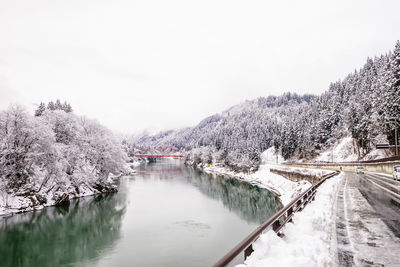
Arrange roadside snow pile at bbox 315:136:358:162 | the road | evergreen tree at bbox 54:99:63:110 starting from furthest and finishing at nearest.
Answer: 1. roadside snow pile at bbox 315:136:358:162
2. evergreen tree at bbox 54:99:63:110
3. the road

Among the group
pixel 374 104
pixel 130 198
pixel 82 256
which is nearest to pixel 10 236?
pixel 82 256

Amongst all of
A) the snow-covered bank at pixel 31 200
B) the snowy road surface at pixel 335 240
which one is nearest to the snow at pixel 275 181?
the snowy road surface at pixel 335 240

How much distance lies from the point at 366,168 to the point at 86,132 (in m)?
63.8

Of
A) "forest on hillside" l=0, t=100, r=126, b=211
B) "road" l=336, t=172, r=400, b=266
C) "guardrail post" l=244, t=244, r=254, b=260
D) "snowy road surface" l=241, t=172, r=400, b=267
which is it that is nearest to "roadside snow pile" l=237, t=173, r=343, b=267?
"snowy road surface" l=241, t=172, r=400, b=267

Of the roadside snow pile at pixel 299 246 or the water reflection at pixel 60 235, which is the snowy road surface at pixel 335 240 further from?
the water reflection at pixel 60 235

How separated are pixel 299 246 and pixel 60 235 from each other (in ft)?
97.6

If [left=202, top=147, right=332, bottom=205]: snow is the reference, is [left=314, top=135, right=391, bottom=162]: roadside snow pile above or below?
above

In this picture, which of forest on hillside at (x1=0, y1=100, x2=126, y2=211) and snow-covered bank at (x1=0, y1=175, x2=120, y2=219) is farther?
forest on hillside at (x1=0, y1=100, x2=126, y2=211)

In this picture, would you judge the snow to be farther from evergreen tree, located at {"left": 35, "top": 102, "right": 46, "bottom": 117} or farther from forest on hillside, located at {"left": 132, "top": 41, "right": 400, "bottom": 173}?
evergreen tree, located at {"left": 35, "top": 102, "right": 46, "bottom": 117}

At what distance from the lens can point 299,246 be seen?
715cm

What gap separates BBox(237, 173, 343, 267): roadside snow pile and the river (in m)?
13.4

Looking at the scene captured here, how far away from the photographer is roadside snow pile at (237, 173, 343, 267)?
5.95m

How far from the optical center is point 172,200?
1832 inches

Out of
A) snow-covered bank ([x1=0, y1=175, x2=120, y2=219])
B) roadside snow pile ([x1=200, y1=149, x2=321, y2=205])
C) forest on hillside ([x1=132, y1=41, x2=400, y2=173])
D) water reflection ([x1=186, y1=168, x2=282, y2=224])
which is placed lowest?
water reflection ([x1=186, y1=168, x2=282, y2=224])
